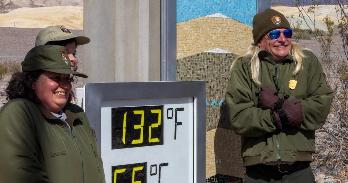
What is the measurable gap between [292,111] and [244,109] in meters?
0.27

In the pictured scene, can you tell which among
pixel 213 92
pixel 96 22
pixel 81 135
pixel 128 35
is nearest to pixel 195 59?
pixel 213 92

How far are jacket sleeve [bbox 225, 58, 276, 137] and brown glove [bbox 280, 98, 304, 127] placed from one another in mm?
90

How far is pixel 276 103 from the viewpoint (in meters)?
3.68

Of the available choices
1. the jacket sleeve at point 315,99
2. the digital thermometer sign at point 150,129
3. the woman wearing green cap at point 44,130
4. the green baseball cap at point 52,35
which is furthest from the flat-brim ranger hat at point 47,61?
the jacket sleeve at point 315,99

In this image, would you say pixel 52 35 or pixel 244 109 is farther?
pixel 244 109

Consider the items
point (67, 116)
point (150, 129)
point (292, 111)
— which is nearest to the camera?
point (67, 116)

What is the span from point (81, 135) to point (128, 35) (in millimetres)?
1274

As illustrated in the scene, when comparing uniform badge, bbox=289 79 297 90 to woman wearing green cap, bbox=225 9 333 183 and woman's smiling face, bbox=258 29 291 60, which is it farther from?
woman's smiling face, bbox=258 29 291 60

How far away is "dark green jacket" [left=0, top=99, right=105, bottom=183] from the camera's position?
2.45 metres

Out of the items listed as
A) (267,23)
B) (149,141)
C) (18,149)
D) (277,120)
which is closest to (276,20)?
(267,23)

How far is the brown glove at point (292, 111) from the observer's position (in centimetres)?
363

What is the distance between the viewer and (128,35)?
13.0 ft

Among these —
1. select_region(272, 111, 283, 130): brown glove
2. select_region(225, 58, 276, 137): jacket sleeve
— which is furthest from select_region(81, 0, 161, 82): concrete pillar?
select_region(272, 111, 283, 130): brown glove

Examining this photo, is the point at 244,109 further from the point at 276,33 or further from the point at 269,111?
the point at 276,33
